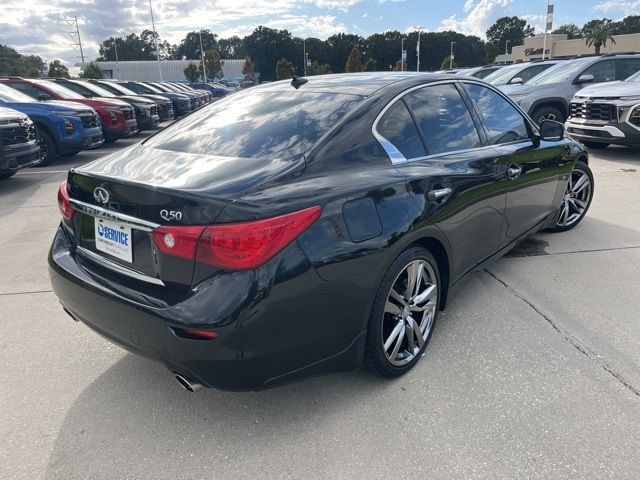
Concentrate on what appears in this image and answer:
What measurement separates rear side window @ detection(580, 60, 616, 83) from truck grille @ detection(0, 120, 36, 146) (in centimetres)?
1084

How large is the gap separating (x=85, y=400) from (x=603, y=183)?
729cm

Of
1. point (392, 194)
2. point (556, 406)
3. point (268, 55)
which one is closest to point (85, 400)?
point (392, 194)

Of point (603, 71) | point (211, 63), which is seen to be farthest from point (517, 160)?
point (211, 63)

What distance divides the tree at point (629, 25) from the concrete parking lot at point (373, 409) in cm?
11279

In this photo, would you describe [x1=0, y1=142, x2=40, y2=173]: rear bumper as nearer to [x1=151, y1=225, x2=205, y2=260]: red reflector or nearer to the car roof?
the car roof

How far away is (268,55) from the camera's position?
107 m

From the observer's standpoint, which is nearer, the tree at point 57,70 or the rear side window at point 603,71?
the rear side window at point 603,71

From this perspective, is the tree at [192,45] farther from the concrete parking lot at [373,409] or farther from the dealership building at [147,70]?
the concrete parking lot at [373,409]

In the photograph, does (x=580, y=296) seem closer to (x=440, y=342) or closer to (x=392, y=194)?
(x=440, y=342)

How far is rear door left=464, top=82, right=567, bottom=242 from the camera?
11.4 ft

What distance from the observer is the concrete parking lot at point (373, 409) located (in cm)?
213

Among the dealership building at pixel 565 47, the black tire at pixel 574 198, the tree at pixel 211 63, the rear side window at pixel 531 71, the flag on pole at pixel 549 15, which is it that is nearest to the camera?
the black tire at pixel 574 198

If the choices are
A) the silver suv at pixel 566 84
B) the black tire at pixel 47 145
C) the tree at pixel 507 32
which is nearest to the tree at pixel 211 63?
the tree at pixel 507 32

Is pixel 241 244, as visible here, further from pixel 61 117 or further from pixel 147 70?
pixel 147 70
